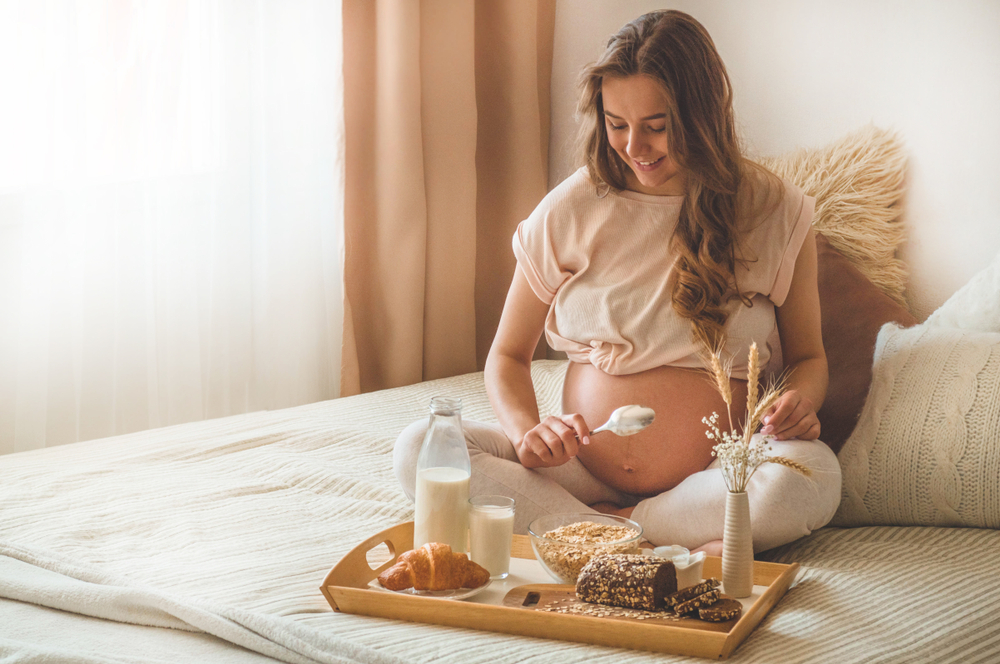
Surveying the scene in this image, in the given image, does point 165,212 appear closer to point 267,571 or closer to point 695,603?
point 267,571

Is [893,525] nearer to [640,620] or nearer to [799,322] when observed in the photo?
[799,322]

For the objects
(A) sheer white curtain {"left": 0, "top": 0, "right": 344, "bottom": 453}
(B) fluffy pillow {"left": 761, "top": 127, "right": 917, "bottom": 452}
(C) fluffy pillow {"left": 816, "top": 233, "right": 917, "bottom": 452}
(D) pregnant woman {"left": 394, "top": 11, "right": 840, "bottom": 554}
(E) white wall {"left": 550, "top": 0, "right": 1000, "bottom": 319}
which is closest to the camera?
(D) pregnant woman {"left": 394, "top": 11, "right": 840, "bottom": 554}

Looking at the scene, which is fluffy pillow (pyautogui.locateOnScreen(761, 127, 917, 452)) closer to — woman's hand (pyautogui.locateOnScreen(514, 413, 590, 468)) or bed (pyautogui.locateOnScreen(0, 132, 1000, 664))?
bed (pyautogui.locateOnScreen(0, 132, 1000, 664))

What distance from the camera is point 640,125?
Answer: 4.23 feet

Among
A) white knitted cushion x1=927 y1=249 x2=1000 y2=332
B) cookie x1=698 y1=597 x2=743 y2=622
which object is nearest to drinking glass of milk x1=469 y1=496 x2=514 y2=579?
cookie x1=698 y1=597 x2=743 y2=622

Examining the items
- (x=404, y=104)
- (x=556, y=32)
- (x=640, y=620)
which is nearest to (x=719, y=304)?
(x=640, y=620)

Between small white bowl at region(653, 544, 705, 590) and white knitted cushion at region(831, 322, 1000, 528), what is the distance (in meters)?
0.42

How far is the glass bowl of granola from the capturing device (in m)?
1.00

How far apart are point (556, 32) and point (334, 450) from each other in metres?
1.50

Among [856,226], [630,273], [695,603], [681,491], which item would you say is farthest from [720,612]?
[856,226]

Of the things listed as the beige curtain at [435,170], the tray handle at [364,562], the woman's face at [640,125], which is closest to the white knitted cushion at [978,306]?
the woman's face at [640,125]

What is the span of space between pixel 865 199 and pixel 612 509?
834mm

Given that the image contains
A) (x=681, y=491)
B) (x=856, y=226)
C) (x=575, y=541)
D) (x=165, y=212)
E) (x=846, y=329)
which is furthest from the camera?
(x=165, y=212)

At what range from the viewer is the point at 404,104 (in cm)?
224
